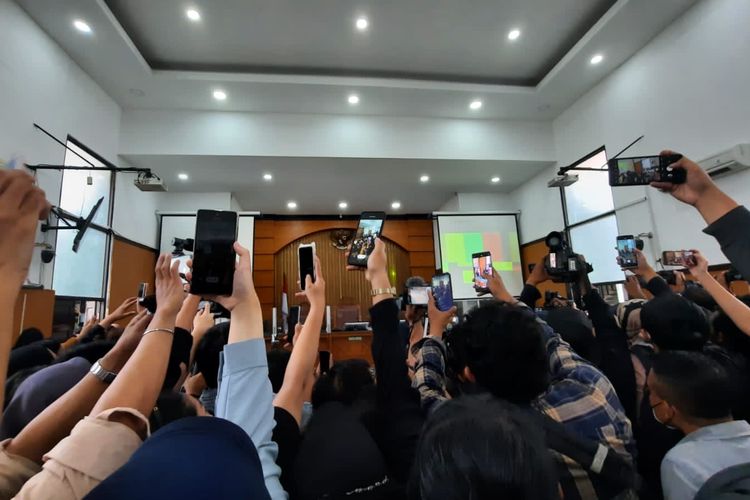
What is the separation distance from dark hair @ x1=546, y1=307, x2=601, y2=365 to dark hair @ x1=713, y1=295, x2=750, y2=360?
17.5 inches

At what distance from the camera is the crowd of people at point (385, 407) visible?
0.44 meters

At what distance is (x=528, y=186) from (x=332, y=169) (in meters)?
4.20

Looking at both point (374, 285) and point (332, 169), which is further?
point (332, 169)

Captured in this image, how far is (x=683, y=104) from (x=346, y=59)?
455 centimetres

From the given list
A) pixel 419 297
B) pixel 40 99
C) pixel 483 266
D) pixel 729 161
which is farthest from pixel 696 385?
pixel 40 99

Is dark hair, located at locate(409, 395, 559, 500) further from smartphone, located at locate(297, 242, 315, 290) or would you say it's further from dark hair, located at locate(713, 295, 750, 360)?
dark hair, located at locate(713, 295, 750, 360)

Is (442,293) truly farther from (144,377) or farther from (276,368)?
(144,377)

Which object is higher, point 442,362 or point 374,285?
point 374,285

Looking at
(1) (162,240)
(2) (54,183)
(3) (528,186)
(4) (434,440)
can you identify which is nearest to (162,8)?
(2) (54,183)

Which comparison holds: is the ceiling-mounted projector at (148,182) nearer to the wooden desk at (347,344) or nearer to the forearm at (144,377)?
the wooden desk at (347,344)

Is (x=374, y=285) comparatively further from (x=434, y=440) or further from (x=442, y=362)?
(x=434, y=440)

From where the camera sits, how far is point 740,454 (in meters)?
0.89

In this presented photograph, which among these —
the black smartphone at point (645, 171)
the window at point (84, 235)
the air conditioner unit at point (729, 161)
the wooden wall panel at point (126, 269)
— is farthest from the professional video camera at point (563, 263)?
the wooden wall panel at point (126, 269)

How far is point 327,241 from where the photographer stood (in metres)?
9.77
